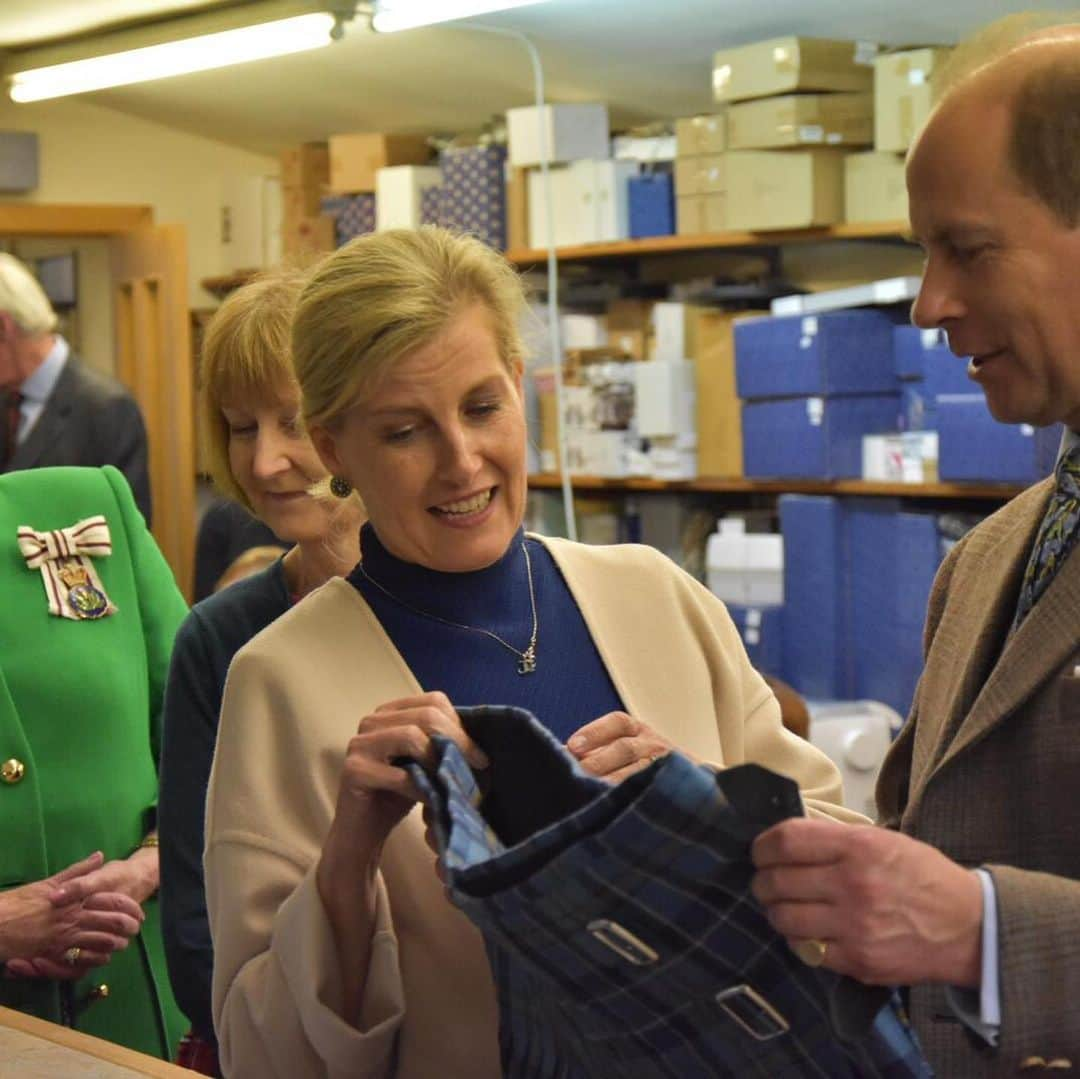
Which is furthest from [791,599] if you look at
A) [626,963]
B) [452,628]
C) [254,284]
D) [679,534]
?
[626,963]

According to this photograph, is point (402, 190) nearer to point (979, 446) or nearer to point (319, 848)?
point (979, 446)

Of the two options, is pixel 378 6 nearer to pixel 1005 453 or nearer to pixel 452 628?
pixel 1005 453

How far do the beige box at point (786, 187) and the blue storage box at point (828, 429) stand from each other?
0.53 metres

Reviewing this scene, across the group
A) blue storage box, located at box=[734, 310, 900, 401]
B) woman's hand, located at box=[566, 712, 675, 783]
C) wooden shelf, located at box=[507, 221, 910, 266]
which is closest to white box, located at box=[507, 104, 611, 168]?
wooden shelf, located at box=[507, 221, 910, 266]

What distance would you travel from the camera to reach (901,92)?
5.03 metres

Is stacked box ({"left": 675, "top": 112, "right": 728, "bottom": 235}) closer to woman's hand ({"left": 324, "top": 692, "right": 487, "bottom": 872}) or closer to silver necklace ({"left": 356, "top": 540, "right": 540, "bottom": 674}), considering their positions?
silver necklace ({"left": 356, "top": 540, "right": 540, "bottom": 674})

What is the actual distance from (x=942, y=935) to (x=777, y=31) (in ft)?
15.4

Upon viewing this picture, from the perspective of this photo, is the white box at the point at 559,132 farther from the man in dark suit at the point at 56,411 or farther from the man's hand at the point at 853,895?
the man's hand at the point at 853,895

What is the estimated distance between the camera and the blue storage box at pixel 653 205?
597 cm

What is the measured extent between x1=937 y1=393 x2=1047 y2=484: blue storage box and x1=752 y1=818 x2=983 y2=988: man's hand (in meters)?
3.68

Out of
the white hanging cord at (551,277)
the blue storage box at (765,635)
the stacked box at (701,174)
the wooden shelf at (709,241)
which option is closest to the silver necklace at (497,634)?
the wooden shelf at (709,241)

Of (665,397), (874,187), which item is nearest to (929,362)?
(874,187)

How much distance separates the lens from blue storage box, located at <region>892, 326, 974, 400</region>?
497 cm

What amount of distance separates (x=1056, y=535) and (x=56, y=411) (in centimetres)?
415
